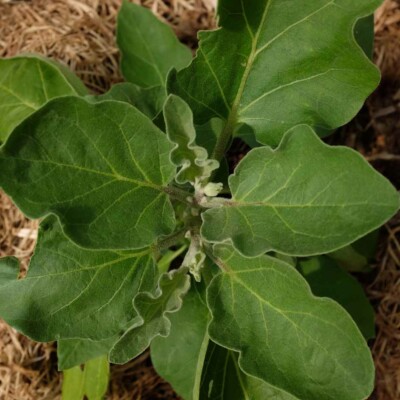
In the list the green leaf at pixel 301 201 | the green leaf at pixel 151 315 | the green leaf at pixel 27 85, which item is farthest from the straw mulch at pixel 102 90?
the green leaf at pixel 301 201

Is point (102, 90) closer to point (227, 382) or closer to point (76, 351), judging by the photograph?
point (76, 351)

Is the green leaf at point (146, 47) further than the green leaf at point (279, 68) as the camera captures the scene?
Yes

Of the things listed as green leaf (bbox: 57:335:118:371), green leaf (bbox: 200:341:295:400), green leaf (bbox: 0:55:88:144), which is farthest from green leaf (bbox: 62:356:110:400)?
green leaf (bbox: 0:55:88:144)

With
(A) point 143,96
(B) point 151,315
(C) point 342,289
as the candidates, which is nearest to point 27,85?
(A) point 143,96

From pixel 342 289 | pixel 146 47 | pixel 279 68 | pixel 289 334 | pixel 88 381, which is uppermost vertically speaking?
pixel 279 68

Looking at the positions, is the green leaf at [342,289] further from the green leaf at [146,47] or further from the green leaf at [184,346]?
the green leaf at [146,47]

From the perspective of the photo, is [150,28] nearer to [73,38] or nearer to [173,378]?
[73,38]

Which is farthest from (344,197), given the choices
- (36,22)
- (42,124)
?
(36,22)
